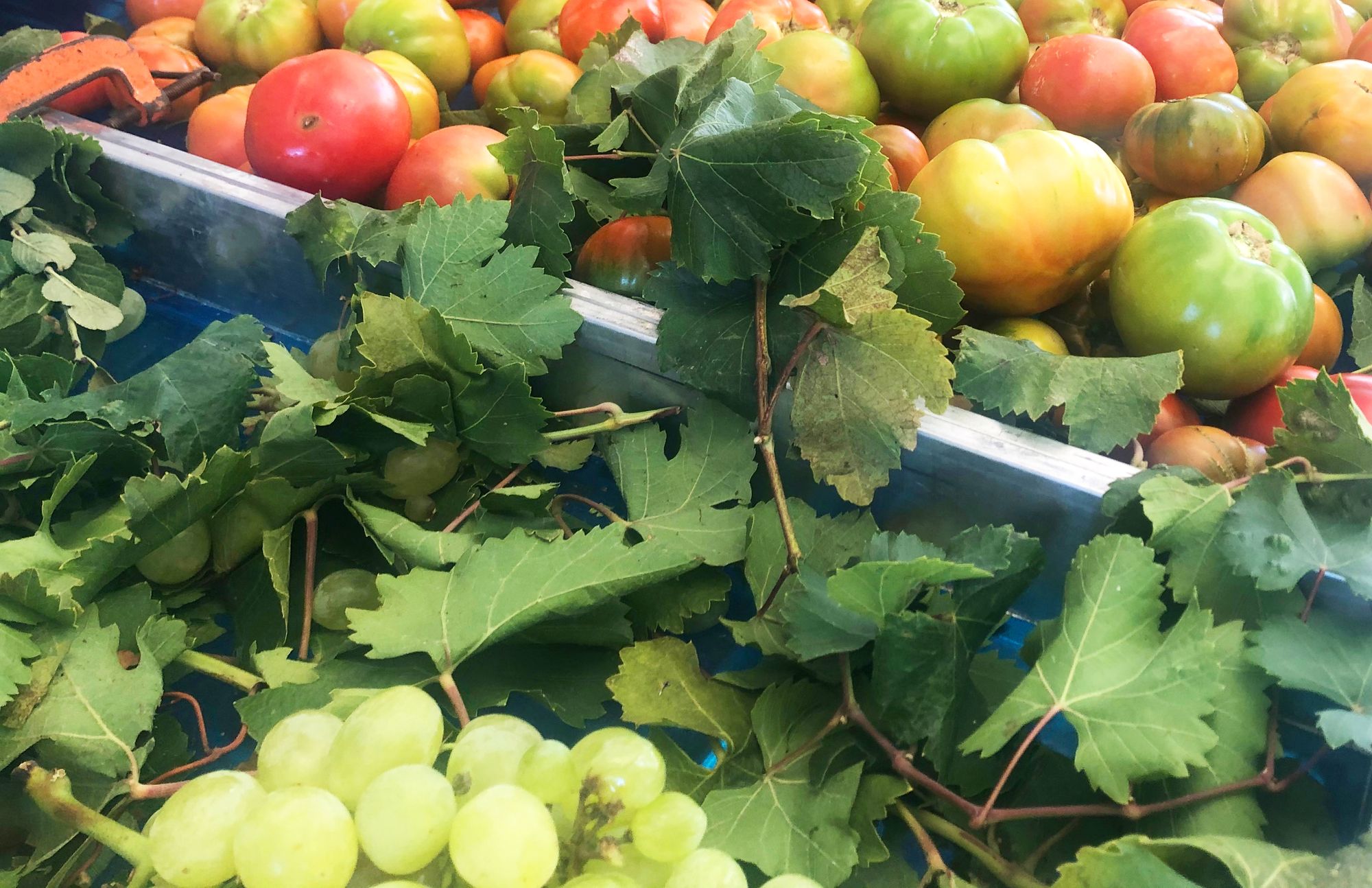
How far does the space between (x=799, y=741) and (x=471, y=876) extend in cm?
20

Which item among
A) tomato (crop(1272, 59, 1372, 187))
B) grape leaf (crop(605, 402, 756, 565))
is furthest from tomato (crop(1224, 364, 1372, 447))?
grape leaf (crop(605, 402, 756, 565))

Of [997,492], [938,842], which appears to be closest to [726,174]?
[997,492]

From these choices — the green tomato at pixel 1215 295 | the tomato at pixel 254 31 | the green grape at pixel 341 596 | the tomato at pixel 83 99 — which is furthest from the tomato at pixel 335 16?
the green tomato at pixel 1215 295

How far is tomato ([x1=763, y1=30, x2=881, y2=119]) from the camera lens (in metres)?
0.74

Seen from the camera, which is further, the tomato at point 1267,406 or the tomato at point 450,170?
the tomato at point 450,170

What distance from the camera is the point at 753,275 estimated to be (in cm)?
53

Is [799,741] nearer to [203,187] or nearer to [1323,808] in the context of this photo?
[1323,808]

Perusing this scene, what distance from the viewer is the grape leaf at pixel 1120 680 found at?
360mm

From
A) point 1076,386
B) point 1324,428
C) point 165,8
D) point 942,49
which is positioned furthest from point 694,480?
point 165,8

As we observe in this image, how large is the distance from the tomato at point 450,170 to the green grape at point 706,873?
585 millimetres

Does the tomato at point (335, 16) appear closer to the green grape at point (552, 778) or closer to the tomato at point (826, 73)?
the tomato at point (826, 73)

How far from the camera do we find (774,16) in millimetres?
858

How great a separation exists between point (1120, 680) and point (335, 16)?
3.49 feet

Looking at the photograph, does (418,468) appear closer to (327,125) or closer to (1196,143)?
(327,125)
